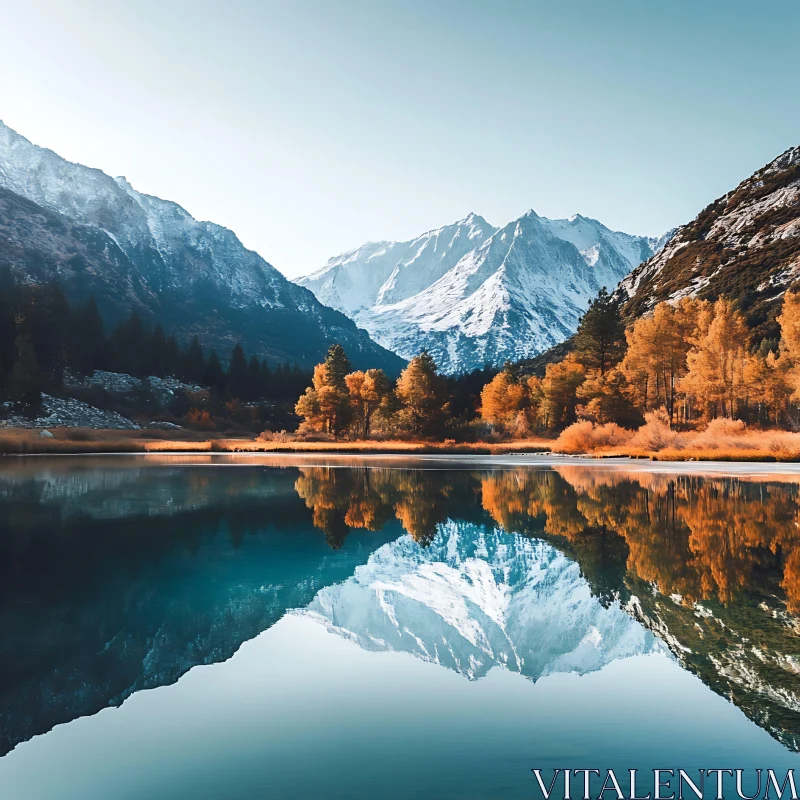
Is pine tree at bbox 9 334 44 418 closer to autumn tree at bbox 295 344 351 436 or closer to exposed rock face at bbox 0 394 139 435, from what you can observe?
exposed rock face at bbox 0 394 139 435

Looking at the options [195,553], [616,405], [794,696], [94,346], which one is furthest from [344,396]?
[794,696]

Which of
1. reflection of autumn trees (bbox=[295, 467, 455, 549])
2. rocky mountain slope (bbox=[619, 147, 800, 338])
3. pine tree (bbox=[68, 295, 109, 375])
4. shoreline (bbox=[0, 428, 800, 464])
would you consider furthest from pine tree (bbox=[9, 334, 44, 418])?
rocky mountain slope (bbox=[619, 147, 800, 338])

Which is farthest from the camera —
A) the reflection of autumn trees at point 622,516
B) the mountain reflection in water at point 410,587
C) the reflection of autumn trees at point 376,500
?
the reflection of autumn trees at point 376,500

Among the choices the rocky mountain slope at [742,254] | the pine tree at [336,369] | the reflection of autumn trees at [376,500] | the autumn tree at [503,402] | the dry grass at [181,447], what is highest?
the rocky mountain slope at [742,254]

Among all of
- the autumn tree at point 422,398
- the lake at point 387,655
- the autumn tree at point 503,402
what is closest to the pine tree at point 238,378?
the autumn tree at point 503,402

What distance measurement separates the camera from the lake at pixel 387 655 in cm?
546

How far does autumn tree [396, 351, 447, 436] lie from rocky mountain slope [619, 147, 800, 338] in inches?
1871

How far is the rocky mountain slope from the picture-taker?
107750 mm

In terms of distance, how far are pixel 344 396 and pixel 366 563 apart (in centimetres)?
7378

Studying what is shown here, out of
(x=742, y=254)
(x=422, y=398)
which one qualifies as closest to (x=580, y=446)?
(x=422, y=398)

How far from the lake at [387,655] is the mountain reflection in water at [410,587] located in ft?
0.18

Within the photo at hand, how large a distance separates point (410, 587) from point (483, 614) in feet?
6.33

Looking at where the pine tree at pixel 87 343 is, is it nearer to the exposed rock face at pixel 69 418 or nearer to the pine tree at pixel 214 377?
the exposed rock face at pixel 69 418

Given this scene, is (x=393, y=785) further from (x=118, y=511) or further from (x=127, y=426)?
(x=127, y=426)
